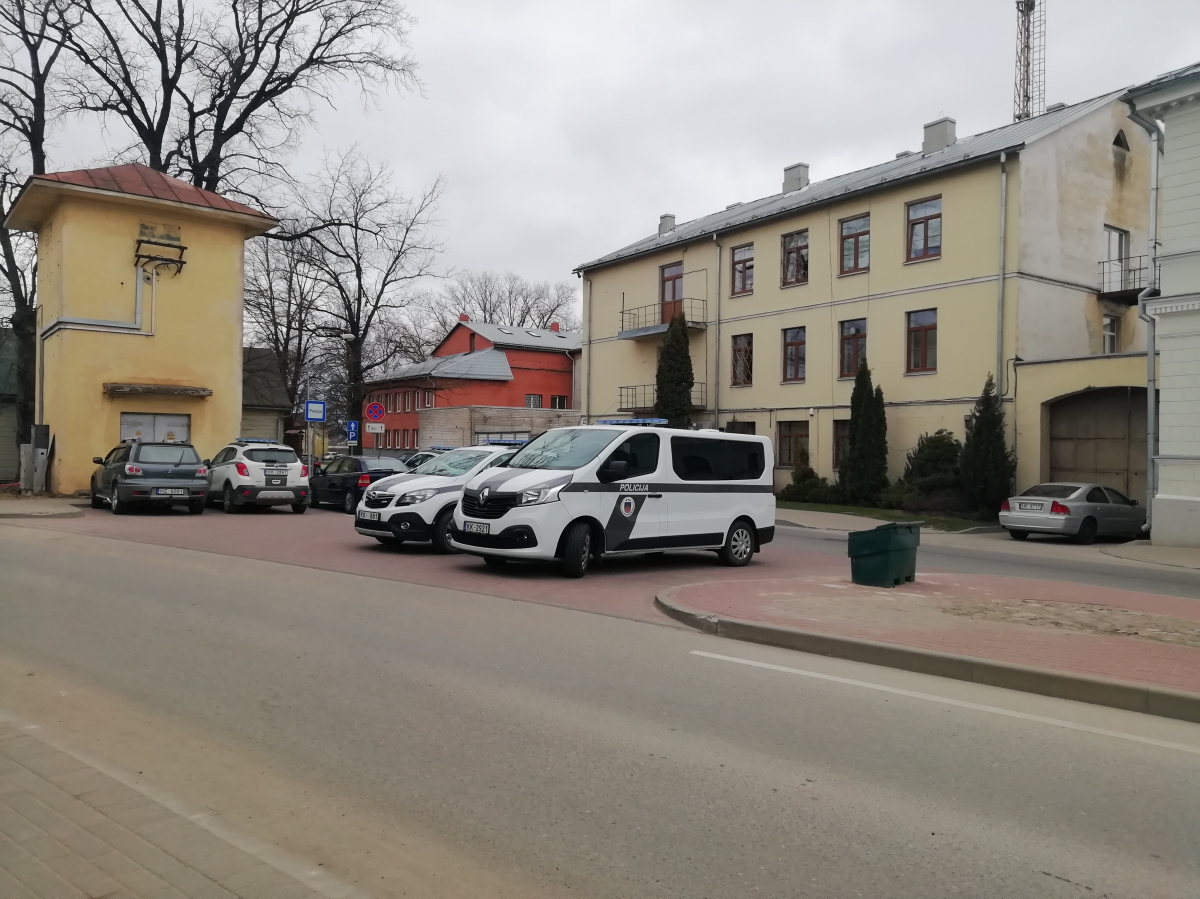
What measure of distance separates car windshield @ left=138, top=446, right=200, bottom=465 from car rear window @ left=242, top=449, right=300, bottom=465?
116cm

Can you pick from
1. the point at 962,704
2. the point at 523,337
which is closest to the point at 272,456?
the point at 962,704

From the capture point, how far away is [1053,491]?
21.4 m

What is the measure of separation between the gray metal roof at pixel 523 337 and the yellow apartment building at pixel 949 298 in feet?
75.2

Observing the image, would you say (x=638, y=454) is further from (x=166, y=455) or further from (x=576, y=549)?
(x=166, y=455)

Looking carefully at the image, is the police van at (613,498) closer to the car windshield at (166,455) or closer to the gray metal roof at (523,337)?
the car windshield at (166,455)

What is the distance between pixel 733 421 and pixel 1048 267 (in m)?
12.0

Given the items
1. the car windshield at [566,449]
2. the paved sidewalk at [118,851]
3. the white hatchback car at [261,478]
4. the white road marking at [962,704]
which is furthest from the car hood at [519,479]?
the white hatchback car at [261,478]

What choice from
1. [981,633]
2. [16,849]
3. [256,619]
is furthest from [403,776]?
[981,633]

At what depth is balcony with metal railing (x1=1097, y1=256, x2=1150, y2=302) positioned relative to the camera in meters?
29.0

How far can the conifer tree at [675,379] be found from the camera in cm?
3481

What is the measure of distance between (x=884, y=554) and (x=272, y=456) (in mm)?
15383

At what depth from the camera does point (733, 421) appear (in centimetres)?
3488

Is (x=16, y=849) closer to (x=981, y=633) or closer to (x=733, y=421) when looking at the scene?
(x=981, y=633)

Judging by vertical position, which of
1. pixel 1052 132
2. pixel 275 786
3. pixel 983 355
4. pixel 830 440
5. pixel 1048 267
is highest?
pixel 1052 132
